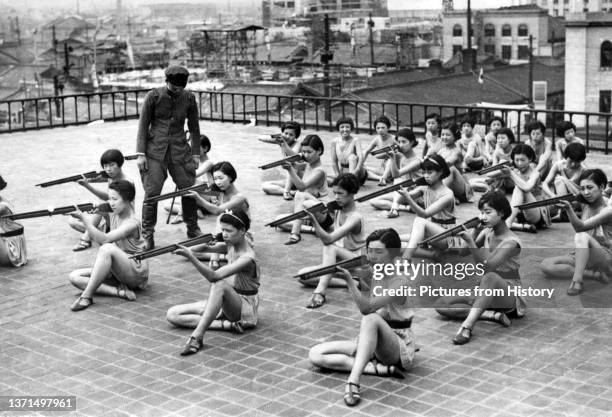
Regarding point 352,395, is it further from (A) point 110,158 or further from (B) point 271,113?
(B) point 271,113

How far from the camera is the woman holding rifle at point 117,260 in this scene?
8.40m

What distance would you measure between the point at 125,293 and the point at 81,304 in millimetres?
419

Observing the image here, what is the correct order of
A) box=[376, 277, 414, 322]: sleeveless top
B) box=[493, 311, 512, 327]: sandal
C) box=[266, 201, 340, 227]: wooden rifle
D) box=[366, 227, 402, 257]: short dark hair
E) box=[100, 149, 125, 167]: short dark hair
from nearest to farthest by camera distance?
1. box=[376, 277, 414, 322]: sleeveless top
2. box=[366, 227, 402, 257]: short dark hair
3. box=[493, 311, 512, 327]: sandal
4. box=[266, 201, 340, 227]: wooden rifle
5. box=[100, 149, 125, 167]: short dark hair

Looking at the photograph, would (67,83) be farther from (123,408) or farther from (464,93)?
(123,408)

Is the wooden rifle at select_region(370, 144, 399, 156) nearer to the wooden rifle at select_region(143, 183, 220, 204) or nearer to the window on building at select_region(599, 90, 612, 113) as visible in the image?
the wooden rifle at select_region(143, 183, 220, 204)

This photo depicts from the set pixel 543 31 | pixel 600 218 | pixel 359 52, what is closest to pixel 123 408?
pixel 600 218

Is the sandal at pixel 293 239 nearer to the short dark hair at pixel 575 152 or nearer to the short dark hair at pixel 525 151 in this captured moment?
the short dark hair at pixel 525 151

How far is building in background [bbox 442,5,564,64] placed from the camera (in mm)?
81625

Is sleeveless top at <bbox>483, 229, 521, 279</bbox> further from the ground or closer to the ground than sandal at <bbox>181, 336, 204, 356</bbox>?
further from the ground

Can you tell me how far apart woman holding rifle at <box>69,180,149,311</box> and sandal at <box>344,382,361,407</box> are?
2.98 metres

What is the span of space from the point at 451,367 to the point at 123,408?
226 cm

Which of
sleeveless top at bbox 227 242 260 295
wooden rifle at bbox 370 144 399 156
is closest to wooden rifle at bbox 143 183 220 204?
sleeveless top at bbox 227 242 260 295

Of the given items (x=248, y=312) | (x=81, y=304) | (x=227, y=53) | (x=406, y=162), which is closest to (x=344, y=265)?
(x=248, y=312)

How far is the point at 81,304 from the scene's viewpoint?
8461mm
